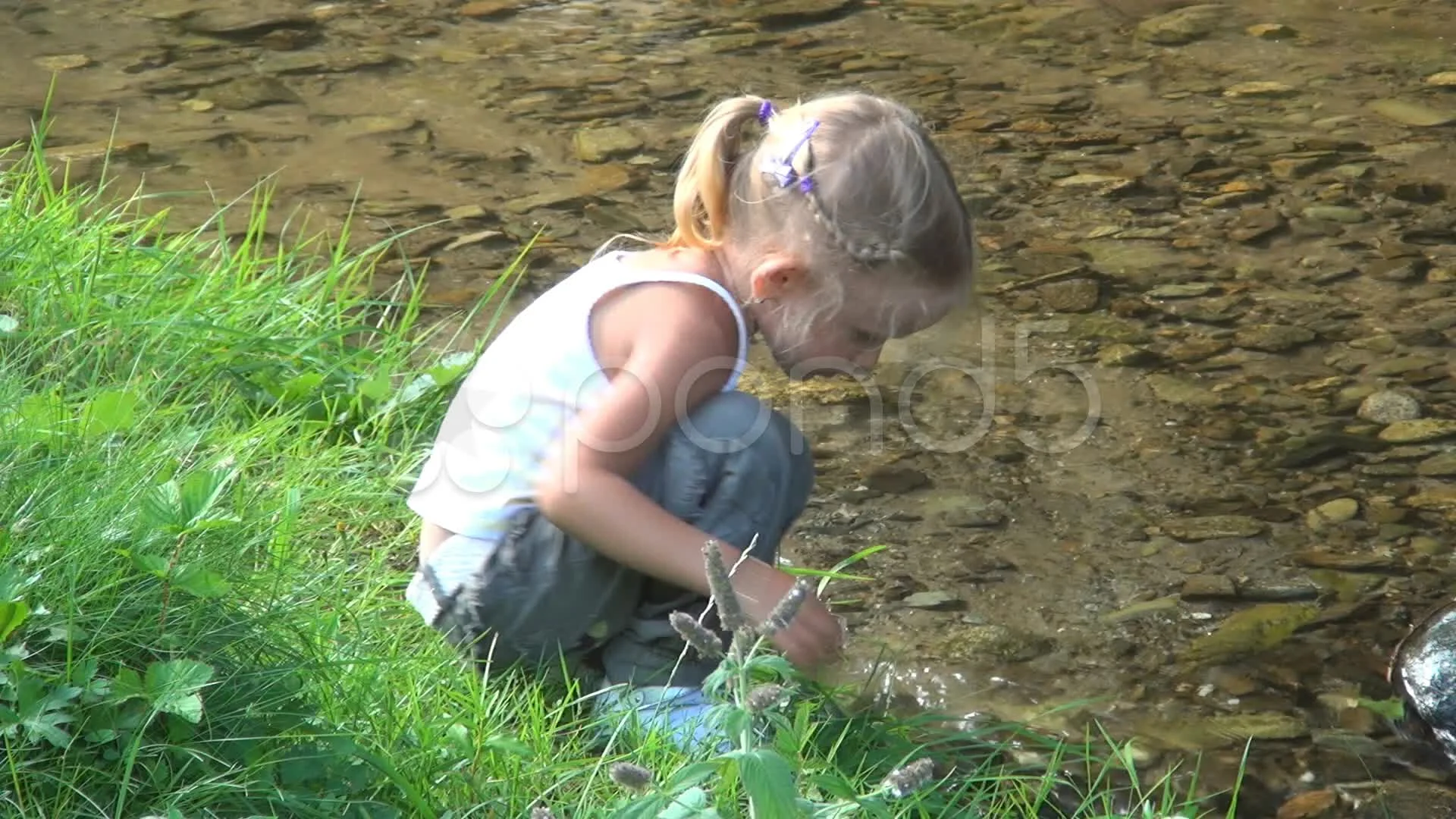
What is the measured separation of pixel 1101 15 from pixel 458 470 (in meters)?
3.52

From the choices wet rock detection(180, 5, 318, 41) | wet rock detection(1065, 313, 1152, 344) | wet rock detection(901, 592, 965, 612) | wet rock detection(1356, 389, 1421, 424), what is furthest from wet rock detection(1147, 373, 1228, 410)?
wet rock detection(180, 5, 318, 41)

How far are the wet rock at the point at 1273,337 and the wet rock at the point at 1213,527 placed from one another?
0.59m

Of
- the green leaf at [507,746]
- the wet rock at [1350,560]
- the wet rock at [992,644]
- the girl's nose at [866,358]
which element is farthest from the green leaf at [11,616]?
the wet rock at [1350,560]

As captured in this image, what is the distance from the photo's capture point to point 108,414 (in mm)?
2102

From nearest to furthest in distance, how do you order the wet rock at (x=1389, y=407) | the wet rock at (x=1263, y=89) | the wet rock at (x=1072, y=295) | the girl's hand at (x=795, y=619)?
1. the girl's hand at (x=795, y=619)
2. the wet rock at (x=1389, y=407)
3. the wet rock at (x=1072, y=295)
4. the wet rock at (x=1263, y=89)

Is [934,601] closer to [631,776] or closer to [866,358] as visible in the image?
[866,358]

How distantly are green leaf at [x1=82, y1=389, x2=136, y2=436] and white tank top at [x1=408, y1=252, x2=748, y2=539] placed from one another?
0.39 m

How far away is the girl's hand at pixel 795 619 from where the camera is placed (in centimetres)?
192

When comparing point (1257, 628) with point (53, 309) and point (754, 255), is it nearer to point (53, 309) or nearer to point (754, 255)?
point (754, 255)

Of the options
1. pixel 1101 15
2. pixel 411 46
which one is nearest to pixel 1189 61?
pixel 1101 15

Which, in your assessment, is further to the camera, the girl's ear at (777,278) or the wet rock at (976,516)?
the wet rock at (976,516)

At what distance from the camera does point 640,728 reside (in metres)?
1.96

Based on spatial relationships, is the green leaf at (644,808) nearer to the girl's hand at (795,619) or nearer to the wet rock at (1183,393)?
the girl's hand at (795,619)

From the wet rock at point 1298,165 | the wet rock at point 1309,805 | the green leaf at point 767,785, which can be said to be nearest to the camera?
the green leaf at point 767,785
